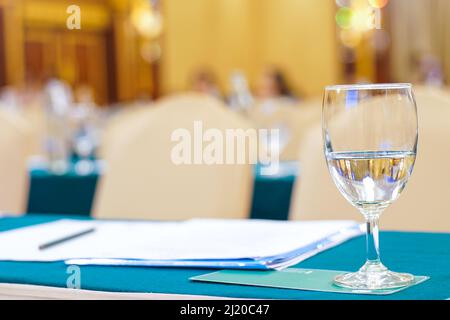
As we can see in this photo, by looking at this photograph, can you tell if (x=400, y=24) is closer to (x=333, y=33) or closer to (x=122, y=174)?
(x=333, y=33)

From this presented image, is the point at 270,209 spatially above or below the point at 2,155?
below

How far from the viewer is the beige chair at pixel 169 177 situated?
1.95 meters

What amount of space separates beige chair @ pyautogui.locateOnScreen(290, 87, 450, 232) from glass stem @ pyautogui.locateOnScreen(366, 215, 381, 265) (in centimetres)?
64

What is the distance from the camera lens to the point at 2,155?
2.48 meters

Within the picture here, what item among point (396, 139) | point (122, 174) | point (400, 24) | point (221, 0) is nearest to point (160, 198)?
point (122, 174)

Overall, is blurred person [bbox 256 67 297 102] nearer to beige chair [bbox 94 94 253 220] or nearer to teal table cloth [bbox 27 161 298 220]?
teal table cloth [bbox 27 161 298 220]

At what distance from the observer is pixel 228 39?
13.3m

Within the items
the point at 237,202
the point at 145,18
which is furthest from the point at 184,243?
the point at 145,18

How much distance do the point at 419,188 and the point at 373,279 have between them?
70 centimetres

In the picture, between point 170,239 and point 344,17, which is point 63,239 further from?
point 344,17

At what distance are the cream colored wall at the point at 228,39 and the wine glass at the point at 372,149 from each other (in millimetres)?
12012

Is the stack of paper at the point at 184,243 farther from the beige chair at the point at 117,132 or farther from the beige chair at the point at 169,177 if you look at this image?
the beige chair at the point at 117,132

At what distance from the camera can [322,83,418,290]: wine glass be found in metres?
0.87
